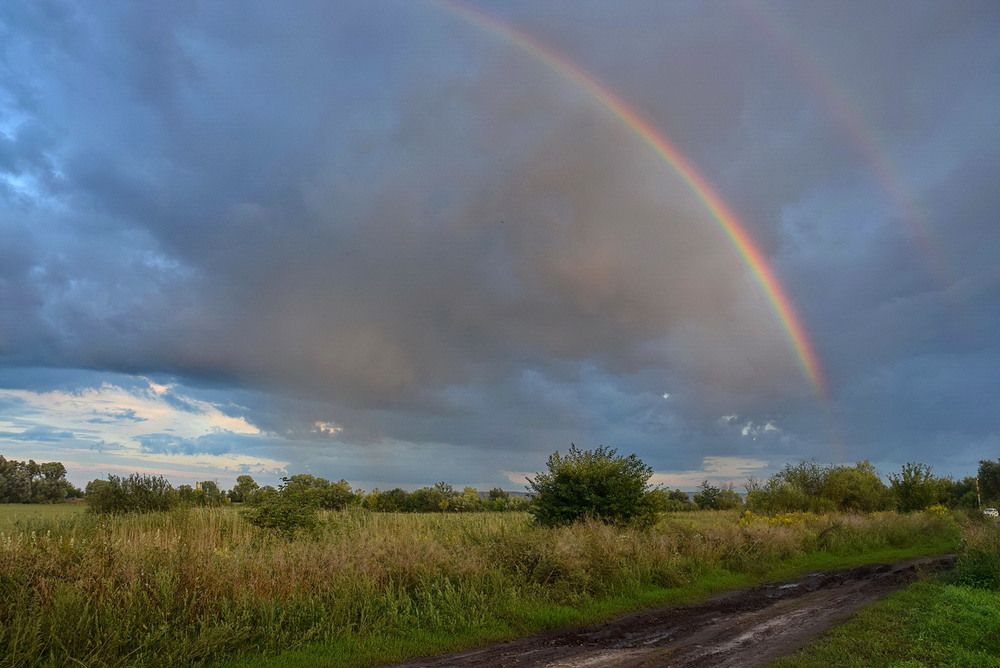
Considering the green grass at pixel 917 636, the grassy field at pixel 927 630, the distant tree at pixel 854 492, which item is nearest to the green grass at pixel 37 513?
the green grass at pixel 917 636

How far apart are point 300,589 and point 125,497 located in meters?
14.6

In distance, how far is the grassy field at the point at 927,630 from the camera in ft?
32.1

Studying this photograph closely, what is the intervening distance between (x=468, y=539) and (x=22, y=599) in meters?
11.3

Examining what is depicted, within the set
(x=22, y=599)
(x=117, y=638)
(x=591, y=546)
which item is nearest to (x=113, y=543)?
(x=22, y=599)

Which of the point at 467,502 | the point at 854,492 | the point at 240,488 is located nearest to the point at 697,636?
the point at 240,488

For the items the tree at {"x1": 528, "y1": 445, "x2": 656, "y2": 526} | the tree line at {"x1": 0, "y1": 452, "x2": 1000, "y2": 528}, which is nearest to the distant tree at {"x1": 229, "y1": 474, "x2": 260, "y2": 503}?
the tree line at {"x1": 0, "y1": 452, "x2": 1000, "y2": 528}

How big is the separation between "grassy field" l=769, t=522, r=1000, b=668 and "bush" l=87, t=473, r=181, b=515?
21.9 metres

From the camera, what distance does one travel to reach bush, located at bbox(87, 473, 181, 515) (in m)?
22.1

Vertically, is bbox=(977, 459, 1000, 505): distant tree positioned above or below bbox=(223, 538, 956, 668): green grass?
above

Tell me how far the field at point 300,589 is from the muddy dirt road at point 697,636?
85 cm

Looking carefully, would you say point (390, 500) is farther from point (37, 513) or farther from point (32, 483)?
point (37, 513)

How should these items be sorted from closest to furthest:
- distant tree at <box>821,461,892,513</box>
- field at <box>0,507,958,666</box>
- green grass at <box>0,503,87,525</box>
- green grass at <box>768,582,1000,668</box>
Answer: field at <box>0,507,958,666</box> < green grass at <box>768,582,1000,668</box> < green grass at <box>0,503,87,525</box> < distant tree at <box>821,461,892,513</box>

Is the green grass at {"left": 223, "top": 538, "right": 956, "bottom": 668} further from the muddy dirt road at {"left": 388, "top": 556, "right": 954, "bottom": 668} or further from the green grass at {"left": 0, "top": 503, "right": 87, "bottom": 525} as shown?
the green grass at {"left": 0, "top": 503, "right": 87, "bottom": 525}

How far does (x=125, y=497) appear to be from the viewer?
2217 centimetres
